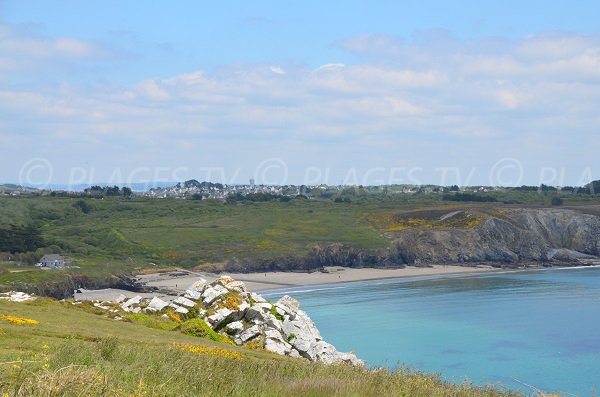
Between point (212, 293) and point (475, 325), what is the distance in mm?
45795

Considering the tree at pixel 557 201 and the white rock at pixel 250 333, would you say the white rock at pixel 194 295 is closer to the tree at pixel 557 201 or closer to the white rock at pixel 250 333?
the white rock at pixel 250 333

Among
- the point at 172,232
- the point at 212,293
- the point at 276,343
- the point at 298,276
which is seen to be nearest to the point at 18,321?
the point at 276,343

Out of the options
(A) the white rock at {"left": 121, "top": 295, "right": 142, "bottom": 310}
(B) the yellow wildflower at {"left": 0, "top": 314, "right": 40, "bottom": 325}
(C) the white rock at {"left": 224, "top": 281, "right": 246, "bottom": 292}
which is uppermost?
(B) the yellow wildflower at {"left": 0, "top": 314, "right": 40, "bottom": 325}

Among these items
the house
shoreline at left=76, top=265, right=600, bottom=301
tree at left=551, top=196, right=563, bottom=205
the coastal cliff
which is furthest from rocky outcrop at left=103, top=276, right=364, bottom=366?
tree at left=551, top=196, right=563, bottom=205

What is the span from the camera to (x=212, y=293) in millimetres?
34344

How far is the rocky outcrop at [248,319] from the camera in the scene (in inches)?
1196

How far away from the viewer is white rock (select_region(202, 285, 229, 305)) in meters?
34.0

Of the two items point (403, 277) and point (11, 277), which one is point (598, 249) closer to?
point (403, 277)

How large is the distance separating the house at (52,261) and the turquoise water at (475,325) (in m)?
31.9

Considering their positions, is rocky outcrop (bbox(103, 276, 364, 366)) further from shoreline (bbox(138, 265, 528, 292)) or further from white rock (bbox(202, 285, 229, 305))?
shoreline (bbox(138, 265, 528, 292))

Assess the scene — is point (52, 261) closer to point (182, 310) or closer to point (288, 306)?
point (288, 306)

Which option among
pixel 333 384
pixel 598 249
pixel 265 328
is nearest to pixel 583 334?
pixel 265 328

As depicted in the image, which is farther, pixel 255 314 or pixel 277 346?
pixel 255 314

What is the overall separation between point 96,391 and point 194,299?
28030 mm
